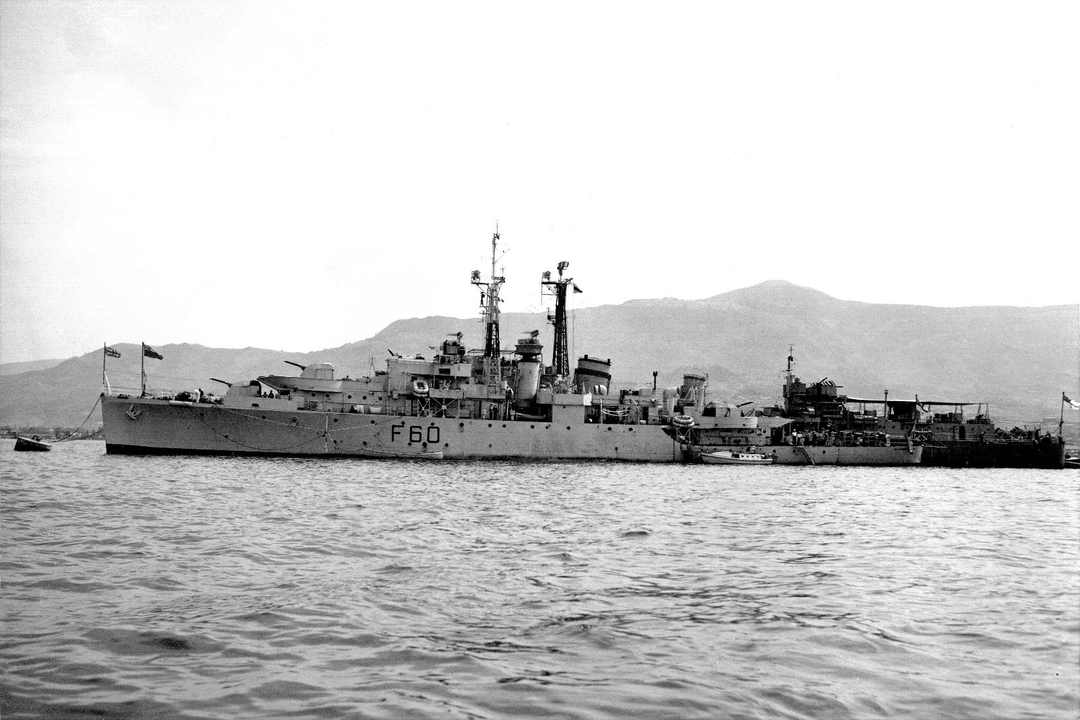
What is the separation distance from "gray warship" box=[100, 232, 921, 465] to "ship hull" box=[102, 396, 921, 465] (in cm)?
5

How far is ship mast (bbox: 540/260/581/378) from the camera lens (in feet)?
154

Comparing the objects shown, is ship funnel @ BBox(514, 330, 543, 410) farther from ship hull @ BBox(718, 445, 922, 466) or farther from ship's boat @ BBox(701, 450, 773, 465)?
ship hull @ BBox(718, 445, 922, 466)

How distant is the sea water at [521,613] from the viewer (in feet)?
18.1

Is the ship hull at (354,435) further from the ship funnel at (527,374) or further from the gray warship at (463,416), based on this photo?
the ship funnel at (527,374)

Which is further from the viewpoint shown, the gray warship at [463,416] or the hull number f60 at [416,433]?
the hull number f60 at [416,433]

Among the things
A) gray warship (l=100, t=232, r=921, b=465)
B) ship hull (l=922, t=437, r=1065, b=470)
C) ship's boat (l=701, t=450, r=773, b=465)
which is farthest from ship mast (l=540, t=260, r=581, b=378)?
ship hull (l=922, t=437, r=1065, b=470)

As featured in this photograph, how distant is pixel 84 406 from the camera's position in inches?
6880

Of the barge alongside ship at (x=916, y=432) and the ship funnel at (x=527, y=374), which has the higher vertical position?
the ship funnel at (x=527, y=374)

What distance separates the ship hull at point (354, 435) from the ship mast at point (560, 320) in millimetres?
7150

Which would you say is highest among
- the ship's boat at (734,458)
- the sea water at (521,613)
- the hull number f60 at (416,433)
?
the hull number f60 at (416,433)

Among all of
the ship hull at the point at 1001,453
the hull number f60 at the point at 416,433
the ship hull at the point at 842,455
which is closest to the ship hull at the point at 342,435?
A: the hull number f60 at the point at 416,433

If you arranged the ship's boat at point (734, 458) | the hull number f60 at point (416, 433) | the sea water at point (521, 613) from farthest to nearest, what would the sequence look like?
the ship's boat at point (734, 458)
the hull number f60 at point (416, 433)
the sea water at point (521, 613)

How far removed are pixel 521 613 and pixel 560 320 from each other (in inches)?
1600

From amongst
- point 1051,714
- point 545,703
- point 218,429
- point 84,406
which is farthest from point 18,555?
point 84,406
